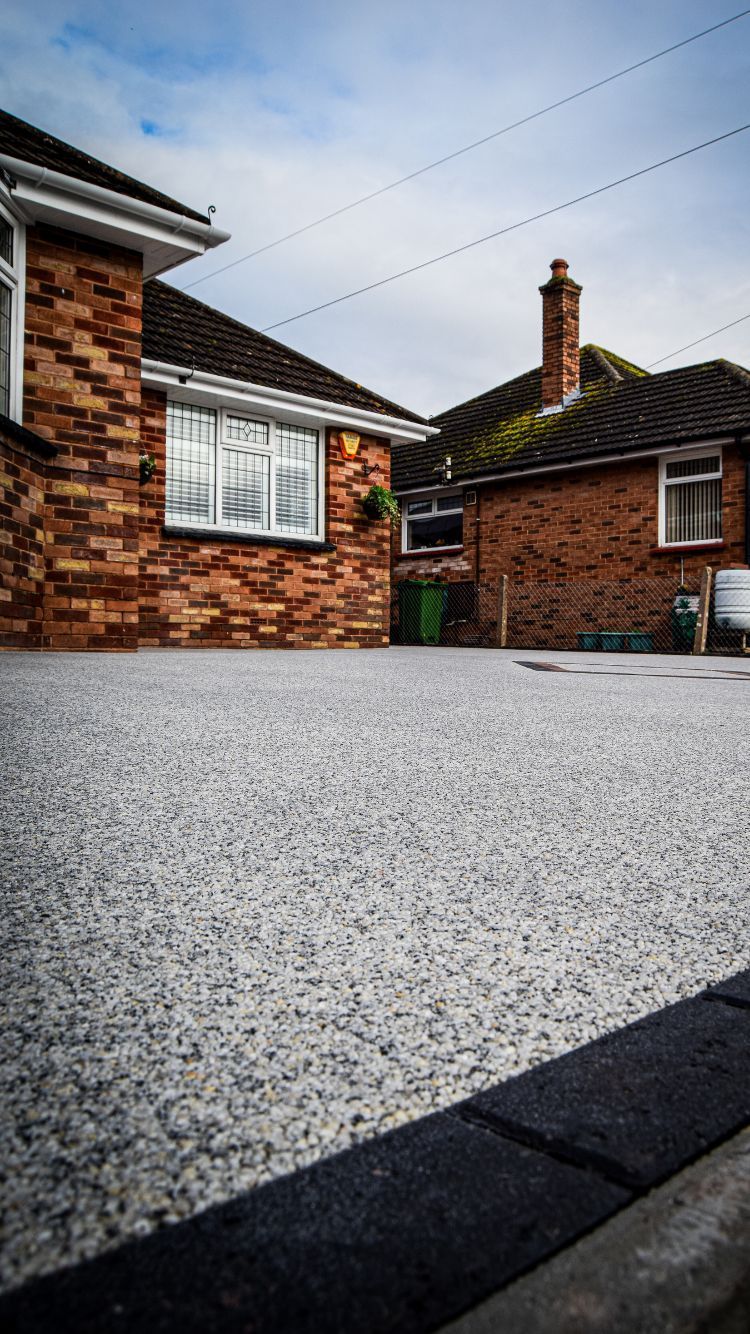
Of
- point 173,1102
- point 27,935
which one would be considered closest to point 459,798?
point 27,935

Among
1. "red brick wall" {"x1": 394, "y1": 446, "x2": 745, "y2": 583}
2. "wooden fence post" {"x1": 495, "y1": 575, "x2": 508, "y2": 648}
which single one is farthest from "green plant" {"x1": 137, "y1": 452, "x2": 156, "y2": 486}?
"red brick wall" {"x1": 394, "y1": 446, "x2": 745, "y2": 583}

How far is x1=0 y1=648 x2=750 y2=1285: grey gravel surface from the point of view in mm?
739

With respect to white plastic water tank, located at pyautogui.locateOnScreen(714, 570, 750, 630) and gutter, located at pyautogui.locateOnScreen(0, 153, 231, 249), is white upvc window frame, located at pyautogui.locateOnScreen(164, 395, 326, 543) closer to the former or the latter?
gutter, located at pyautogui.locateOnScreen(0, 153, 231, 249)

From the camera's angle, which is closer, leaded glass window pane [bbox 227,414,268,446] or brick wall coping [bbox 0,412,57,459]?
brick wall coping [bbox 0,412,57,459]

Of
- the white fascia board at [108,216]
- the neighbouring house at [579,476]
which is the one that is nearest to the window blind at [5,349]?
the white fascia board at [108,216]

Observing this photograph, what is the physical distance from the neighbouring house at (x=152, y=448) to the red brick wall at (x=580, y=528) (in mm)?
5212

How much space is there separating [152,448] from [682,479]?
966 cm

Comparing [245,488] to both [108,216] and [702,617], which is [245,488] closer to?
[108,216]

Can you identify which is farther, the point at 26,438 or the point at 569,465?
the point at 569,465

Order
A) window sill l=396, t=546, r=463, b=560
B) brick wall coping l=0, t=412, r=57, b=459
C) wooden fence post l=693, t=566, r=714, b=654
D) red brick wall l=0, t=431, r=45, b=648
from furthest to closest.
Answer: window sill l=396, t=546, r=463, b=560 < wooden fence post l=693, t=566, r=714, b=654 < red brick wall l=0, t=431, r=45, b=648 < brick wall coping l=0, t=412, r=57, b=459

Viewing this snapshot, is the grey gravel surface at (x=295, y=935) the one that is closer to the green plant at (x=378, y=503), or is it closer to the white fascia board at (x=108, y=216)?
the white fascia board at (x=108, y=216)

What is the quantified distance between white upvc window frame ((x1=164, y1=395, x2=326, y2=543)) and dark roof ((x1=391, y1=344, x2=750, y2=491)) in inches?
261

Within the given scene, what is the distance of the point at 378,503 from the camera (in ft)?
36.2

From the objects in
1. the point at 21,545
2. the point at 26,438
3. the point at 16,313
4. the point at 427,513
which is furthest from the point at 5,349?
the point at 427,513
